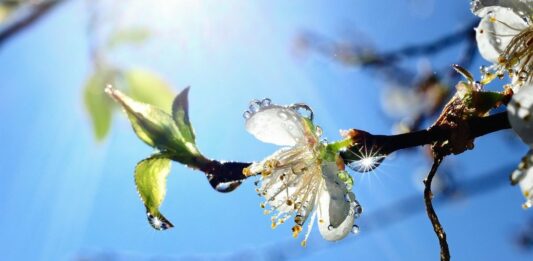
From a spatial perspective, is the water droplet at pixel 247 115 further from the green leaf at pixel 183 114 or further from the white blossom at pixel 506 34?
the white blossom at pixel 506 34

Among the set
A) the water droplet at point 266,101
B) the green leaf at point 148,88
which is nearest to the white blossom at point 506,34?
the water droplet at point 266,101

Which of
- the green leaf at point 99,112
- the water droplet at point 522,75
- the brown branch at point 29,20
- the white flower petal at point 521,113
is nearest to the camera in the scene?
the white flower petal at point 521,113

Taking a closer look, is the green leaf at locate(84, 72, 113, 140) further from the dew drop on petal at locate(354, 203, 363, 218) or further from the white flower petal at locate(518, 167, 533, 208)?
the white flower petal at locate(518, 167, 533, 208)

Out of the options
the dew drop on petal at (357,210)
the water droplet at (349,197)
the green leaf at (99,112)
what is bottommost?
the dew drop on petal at (357,210)

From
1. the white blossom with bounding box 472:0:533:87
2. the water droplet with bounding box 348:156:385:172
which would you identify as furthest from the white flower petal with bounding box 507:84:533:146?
the white blossom with bounding box 472:0:533:87

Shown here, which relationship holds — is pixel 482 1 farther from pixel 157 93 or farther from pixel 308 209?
pixel 157 93

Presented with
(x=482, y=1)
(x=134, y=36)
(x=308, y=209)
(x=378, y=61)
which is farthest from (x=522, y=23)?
(x=378, y=61)
